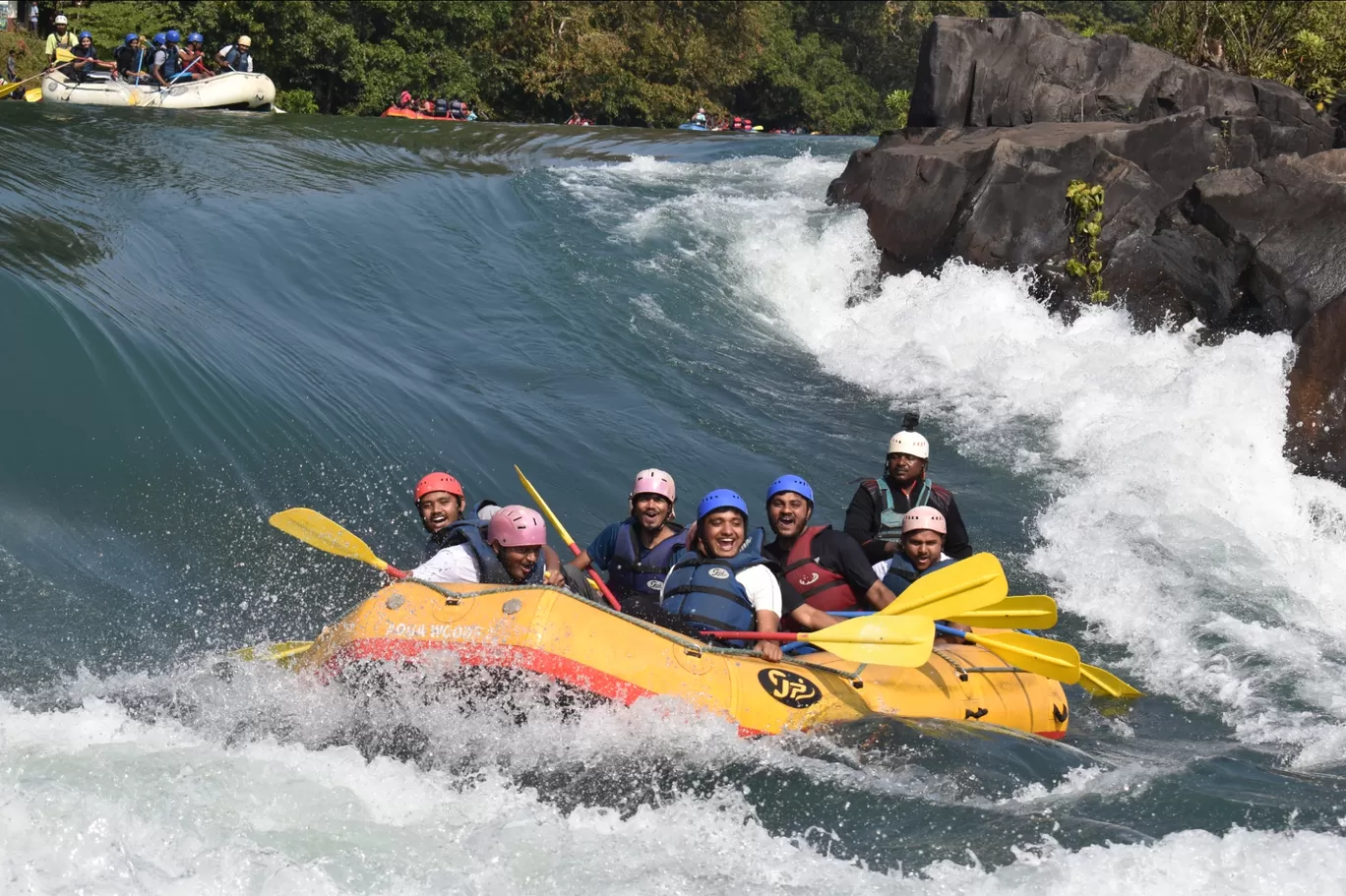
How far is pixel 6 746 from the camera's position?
4.73 metres

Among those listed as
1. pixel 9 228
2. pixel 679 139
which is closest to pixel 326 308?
pixel 9 228

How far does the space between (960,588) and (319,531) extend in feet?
9.90

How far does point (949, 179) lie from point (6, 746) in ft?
37.1

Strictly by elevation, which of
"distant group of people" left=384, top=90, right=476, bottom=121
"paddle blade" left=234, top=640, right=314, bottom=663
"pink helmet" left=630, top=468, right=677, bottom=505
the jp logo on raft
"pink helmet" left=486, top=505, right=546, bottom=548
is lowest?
"paddle blade" left=234, top=640, right=314, bottom=663

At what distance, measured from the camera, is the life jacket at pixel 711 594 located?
6.02 m

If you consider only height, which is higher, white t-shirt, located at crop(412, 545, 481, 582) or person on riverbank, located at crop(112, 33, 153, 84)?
person on riverbank, located at crop(112, 33, 153, 84)

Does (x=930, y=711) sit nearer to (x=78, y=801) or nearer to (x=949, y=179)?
(x=78, y=801)

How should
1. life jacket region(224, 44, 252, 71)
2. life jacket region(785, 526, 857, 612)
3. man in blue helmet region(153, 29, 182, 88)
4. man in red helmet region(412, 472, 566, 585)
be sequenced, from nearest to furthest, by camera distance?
man in red helmet region(412, 472, 566, 585), life jacket region(785, 526, 857, 612), man in blue helmet region(153, 29, 182, 88), life jacket region(224, 44, 252, 71)

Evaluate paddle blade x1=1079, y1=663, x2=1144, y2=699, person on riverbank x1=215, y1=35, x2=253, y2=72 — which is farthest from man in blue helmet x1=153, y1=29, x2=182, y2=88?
paddle blade x1=1079, y1=663, x2=1144, y2=699

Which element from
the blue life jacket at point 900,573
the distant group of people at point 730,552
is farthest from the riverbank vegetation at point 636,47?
the blue life jacket at point 900,573

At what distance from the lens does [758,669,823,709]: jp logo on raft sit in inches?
222

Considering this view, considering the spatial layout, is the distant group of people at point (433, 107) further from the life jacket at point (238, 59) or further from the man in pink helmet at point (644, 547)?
the man in pink helmet at point (644, 547)

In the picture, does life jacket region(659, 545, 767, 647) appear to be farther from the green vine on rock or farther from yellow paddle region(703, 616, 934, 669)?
the green vine on rock

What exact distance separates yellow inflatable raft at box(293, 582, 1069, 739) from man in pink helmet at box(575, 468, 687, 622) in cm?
91
